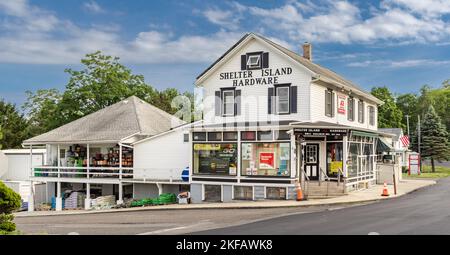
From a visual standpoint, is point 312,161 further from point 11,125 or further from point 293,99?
point 11,125

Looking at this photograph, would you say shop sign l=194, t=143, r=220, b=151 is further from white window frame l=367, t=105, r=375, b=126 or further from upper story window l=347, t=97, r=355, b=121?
white window frame l=367, t=105, r=375, b=126

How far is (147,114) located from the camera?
3522cm

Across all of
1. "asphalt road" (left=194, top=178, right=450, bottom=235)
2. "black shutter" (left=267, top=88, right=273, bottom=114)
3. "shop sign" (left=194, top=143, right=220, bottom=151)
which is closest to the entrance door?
"black shutter" (left=267, top=88, right=273, bottom=114)

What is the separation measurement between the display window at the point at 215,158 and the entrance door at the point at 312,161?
12.3 feet

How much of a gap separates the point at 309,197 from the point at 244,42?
8889 millimetres

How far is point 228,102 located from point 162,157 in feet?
17.7

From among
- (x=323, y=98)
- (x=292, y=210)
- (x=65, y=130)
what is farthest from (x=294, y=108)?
(x=65, y=130)

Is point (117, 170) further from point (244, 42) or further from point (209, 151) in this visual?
point (244, 42)

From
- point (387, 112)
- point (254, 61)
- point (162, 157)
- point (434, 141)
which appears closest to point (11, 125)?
point (162, 157)

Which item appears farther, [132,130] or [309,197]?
Result: [132,130]

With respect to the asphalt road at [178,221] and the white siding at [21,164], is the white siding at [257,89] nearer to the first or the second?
the asphalt road at [178,221]

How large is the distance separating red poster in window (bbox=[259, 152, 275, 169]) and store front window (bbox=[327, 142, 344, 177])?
3.51 meters

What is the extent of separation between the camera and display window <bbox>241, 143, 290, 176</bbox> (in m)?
23.6

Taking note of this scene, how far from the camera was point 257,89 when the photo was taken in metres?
26.6
